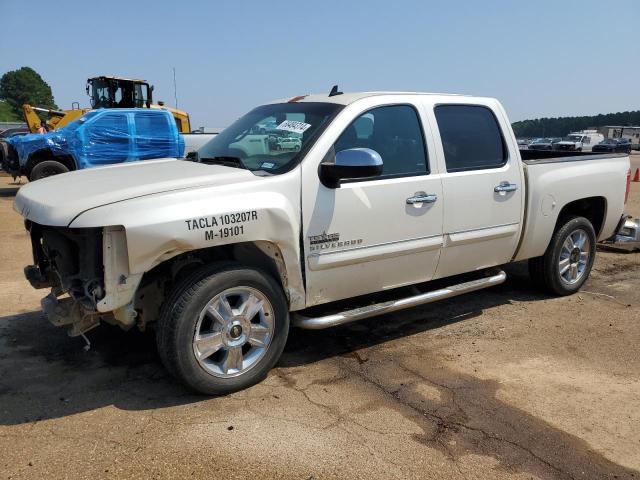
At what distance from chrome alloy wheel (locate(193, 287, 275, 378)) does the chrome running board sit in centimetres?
29

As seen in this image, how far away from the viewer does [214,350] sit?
3.35 meters

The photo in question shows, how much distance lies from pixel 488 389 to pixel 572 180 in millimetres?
2570

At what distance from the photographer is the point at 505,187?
15.0 feet

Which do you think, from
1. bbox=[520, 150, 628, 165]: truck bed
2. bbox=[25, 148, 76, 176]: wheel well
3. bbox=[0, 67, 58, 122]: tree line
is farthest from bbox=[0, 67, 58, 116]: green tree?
bbox=[520, 150, 628, 165]: truck bed

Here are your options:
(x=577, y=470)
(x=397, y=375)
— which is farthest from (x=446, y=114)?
(x=577, y=470)

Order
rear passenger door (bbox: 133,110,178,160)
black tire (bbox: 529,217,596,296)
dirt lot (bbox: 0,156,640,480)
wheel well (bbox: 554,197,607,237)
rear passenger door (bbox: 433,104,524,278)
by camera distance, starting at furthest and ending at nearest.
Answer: rear passenger door (bbox: 133,110,178,160) → wheel well (bbox: 554,197,607,237) → black tire (bbox: 529,217,596,296) → rear passenger door (bbox: 433,104,524,278) → dirt lot (bbox: 0,156,640,480)

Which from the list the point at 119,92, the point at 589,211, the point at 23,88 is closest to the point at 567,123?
the point at 23,88

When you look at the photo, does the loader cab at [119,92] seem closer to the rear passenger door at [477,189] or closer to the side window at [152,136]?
the side window at [152,136]

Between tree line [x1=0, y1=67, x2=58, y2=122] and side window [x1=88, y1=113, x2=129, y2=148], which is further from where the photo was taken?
tree line [x1=0, y1=67, x2=58, y2=122]

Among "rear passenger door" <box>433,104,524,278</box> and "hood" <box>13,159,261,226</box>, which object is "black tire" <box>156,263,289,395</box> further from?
"rear passenger door" <box>433,104,524,278</box>

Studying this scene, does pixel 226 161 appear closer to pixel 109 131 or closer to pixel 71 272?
pixel 71 272

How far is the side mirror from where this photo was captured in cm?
348

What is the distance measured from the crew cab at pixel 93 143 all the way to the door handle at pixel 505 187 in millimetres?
10595

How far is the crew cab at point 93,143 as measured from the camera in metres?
13.0
